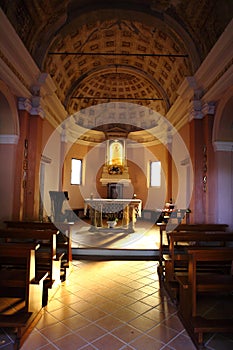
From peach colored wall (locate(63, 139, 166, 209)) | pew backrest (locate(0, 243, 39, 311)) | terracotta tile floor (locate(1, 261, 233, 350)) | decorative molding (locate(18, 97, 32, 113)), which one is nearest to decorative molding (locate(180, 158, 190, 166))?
peach colored wall (locate(63, 139, 166, 209))

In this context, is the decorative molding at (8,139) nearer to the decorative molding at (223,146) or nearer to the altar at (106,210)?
the altar at (106,210)

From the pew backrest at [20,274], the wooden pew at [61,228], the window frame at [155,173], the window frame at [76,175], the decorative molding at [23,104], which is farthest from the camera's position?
the window frame at [155,173]

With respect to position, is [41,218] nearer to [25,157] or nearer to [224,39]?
[25,157]

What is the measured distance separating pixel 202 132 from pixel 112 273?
4352mm

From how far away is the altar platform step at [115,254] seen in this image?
239 inches

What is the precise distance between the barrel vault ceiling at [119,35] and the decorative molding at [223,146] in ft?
7.39

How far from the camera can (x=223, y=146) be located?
20.4ft

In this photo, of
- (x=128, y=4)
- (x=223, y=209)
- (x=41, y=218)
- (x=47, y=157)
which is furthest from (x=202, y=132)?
Answer: (x=41, y=218)

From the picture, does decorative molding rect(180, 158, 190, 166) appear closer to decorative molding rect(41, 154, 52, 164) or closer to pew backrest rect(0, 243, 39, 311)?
decorative molding rect(41, 154, 52, 164)

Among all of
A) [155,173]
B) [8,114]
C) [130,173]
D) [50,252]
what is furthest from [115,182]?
[50,252]

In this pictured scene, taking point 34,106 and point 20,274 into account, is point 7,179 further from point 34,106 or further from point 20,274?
point 20,274

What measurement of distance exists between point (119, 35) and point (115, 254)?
6.93 meters

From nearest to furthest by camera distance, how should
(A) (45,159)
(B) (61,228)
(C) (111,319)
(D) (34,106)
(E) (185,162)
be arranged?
1. (C) (111,319)
2. (B) (61,228)
3. (D) (34,106)
4. (A) (45,159)
5. (E) (185,162)

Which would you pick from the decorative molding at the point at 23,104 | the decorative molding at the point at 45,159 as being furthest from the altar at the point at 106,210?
the decorative molding at the point at 23,104
